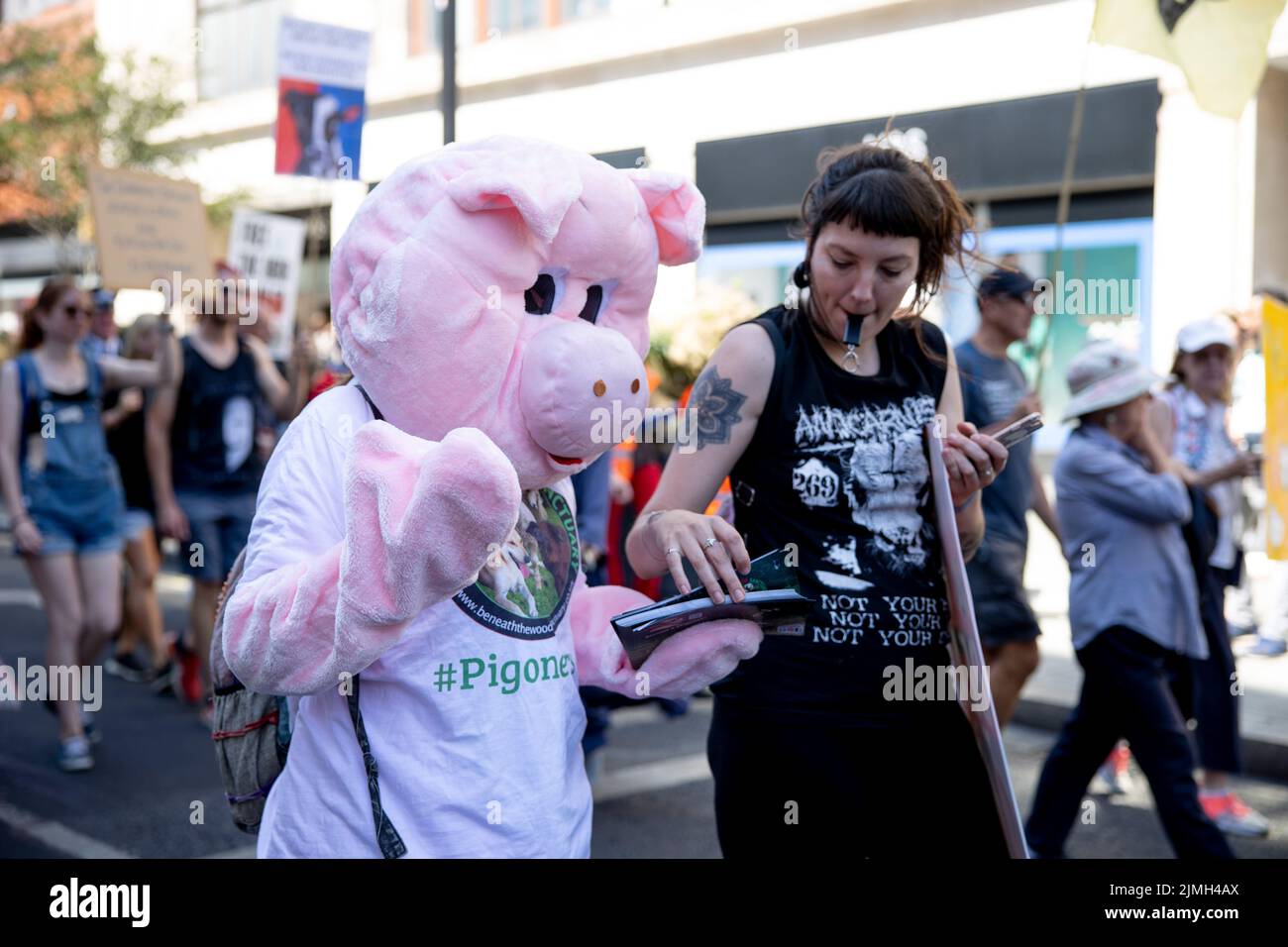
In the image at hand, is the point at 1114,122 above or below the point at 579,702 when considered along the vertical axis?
above

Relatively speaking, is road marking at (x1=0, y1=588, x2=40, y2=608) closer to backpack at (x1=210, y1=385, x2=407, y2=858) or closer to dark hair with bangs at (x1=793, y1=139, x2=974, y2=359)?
backpack at (x1=210, y1=385, x2=407, y2=858)

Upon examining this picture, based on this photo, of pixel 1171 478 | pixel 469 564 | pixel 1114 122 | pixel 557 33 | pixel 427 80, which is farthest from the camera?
pixel 427 80

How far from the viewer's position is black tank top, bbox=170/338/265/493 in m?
6.63

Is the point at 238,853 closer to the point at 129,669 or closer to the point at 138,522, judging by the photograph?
the point at 138,522

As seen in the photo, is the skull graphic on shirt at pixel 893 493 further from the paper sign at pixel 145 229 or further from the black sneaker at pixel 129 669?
the black sneaker at pixel 129 669

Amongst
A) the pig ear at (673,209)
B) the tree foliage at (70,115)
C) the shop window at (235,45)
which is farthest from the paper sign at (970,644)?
the shop window at (235,45)

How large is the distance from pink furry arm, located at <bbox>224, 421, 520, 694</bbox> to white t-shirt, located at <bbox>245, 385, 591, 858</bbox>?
0.35 feet

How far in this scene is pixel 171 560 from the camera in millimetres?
13312

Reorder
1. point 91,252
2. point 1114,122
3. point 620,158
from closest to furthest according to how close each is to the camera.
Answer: point 620,158, point 1114,122, point 91,252

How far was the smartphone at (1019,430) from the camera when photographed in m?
2.63

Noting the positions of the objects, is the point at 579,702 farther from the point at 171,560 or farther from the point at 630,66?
the point at 630,66

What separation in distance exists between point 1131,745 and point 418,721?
3.12m

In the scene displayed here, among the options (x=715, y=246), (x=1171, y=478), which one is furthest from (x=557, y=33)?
(x=1171, y=478)
